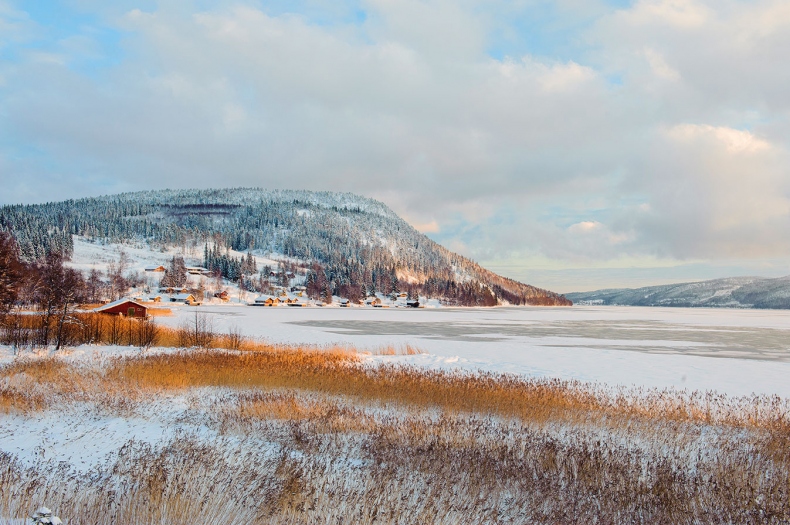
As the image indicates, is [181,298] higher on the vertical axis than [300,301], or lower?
higher

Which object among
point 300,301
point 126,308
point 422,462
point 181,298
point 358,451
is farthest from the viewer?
point 300,301

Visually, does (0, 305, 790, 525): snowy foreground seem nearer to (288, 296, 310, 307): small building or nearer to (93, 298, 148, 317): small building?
(93, 298, 148, 317): small building

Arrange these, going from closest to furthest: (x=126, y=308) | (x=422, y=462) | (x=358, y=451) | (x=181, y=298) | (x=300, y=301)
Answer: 1. (x=422, y=462)
2. (x=358, y=451)
3. (x=126, y=308)
4. (x=181, y=298)
5. (x=300, y=301)

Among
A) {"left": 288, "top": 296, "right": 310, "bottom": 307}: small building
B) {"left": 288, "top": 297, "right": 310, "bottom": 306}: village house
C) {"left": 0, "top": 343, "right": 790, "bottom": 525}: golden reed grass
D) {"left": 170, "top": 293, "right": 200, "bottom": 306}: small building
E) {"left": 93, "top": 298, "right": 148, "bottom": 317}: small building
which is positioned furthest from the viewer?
{"left": 288, "top": 296, "right": 310, "bottom": 307}: small building

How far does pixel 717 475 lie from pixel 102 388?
14491 mm

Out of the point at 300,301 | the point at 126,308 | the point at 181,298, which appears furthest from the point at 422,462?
the point at 300,301

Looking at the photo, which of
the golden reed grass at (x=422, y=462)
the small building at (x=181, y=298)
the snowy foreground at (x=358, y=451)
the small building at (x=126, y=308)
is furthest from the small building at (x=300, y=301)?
the golden reed grass at (x=422, y=462)

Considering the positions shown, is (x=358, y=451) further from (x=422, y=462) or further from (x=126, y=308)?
(x=126, y=308)

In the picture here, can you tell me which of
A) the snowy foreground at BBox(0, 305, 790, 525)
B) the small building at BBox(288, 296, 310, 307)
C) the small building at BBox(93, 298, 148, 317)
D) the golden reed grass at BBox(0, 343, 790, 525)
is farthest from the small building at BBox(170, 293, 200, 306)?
the golden reed grass at BBox(0, 343, 790, 525)

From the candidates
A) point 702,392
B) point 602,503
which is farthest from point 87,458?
point 702,392

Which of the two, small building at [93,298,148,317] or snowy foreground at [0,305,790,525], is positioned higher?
small building at [93,298,148,317]

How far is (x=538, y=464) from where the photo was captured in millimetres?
7891

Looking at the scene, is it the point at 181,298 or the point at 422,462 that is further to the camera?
the point at 181,298

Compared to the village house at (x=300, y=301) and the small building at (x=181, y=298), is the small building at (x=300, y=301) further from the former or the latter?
the small building at (x=181, y=298)
